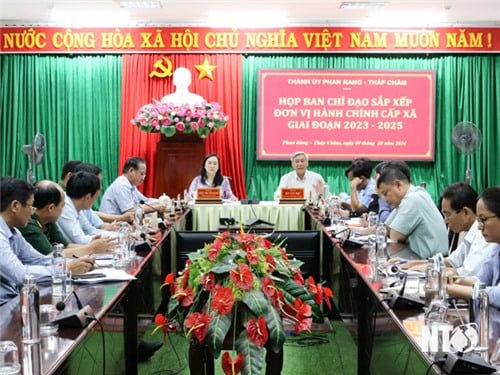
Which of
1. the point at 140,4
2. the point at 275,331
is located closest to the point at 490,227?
the point at 275,331

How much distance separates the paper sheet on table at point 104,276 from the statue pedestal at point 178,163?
4432 millimetres

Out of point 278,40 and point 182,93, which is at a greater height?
point 278,40

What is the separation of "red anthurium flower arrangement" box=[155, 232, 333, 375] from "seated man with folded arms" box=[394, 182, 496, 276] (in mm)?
854

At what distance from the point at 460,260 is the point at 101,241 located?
1.65 m

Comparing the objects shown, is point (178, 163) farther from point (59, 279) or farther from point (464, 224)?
point (59, 279)

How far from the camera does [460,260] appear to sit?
311 centimetres

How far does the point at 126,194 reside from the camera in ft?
18.6

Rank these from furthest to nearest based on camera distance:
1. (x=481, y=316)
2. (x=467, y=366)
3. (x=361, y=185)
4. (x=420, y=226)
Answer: (x=361, y=185) → (x=420, y=226) → (x=481, y=316) → (x=467, y=366)

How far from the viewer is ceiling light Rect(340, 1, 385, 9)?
6.96 metres

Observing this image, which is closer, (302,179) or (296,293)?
(296,293)

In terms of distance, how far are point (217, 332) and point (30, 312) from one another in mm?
527

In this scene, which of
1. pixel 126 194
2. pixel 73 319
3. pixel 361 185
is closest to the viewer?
pixel 73 319

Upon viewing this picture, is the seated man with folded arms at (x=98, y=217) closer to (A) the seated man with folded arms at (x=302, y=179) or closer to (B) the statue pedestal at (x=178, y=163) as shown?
(B) the statue pedestal at (x=178, y=163)

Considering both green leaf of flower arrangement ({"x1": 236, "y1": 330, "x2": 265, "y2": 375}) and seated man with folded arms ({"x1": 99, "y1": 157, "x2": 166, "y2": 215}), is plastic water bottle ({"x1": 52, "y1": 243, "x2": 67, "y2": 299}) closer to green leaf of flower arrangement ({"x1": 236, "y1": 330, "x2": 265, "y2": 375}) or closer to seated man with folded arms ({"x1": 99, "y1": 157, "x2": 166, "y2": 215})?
green leaf of flower arrangement ({"x1": 236, "y1": 330, "x2": 265, "y2": 375})
